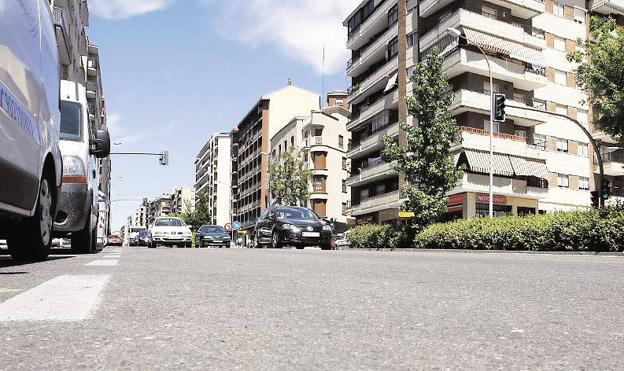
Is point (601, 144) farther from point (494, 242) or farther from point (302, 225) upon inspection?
point (302, 225)

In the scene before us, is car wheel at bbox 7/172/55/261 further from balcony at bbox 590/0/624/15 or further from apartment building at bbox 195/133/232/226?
apartment building at bbox 195/133/232/226

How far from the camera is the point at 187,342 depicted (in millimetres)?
2871

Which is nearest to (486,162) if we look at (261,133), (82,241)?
(82,241)

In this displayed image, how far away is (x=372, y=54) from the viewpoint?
175 feet

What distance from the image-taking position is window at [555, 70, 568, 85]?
4772 cm

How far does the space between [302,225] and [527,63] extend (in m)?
26.8

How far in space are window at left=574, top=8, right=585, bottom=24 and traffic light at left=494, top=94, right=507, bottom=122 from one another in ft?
95.5

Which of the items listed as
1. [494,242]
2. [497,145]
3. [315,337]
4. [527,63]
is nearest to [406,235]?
[494,242]

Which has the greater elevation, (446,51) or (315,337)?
(446,51)

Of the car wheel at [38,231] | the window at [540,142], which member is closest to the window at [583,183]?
the window at [540,142]

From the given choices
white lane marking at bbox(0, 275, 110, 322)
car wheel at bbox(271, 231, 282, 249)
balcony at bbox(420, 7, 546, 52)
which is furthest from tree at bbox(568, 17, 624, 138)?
white lane marking at bbox(0, 275, 110, 322)

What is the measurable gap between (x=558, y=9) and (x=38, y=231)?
157 ft

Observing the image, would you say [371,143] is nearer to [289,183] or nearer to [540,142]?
[289,183]

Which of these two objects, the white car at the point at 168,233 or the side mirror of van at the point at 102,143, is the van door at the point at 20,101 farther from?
the white car at the point at 168,233
